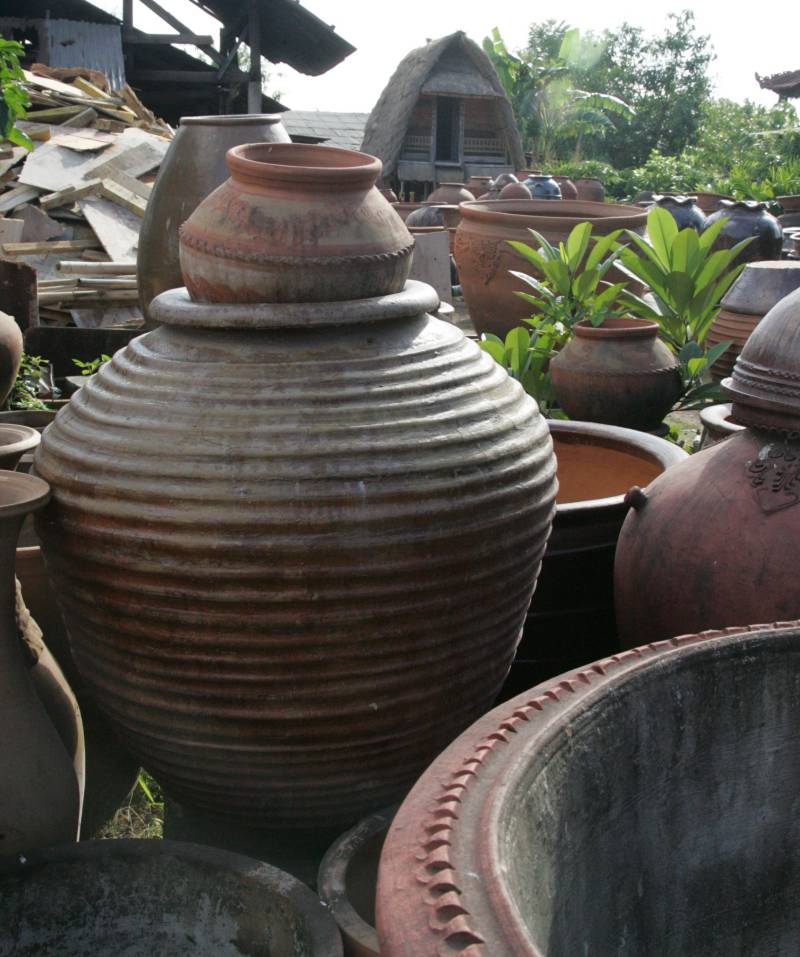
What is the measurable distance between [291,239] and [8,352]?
1755mm

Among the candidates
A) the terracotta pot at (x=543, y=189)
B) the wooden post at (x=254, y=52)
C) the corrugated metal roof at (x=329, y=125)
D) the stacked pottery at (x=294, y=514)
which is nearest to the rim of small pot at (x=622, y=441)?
the stacked pottery at (x=294, y=514)

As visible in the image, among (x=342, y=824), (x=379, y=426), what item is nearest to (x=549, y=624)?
(x=342, y=824)

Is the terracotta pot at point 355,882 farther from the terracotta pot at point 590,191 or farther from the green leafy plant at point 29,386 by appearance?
the terracotta pot at point 590,191

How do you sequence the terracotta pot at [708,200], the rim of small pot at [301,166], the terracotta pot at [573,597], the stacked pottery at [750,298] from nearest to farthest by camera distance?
the rim of small pot at [301,166] < the terracotta pot at [573,597] < the stacked pottery at [750,298] < the terracotta pot at [708,200]

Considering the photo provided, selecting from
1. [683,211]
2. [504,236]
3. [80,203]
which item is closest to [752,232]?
[683,211]

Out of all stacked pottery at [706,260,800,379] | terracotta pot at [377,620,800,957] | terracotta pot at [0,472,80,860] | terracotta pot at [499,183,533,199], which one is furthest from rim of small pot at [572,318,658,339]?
terracotta pot at [499,183,533,199]

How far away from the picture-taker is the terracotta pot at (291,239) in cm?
210

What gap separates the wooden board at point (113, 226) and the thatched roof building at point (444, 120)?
12.1 metres

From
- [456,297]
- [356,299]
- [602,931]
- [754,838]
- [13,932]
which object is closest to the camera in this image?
[602,931]

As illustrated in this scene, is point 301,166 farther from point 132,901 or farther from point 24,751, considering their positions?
point 132,901

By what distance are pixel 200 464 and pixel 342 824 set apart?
2.61 feet

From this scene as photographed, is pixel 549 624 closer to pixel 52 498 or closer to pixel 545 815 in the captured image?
pixel 52 498

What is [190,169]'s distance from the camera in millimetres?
4387

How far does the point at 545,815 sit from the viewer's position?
4.17ft
